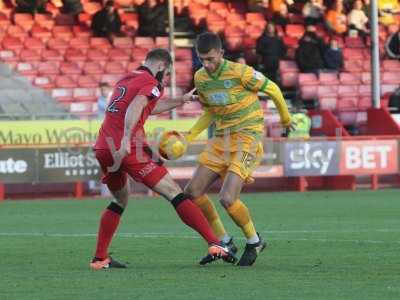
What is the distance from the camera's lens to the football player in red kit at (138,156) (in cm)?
1111

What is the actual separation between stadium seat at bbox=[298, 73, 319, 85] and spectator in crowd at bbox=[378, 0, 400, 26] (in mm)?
4355

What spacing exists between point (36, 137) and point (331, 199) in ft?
18.1

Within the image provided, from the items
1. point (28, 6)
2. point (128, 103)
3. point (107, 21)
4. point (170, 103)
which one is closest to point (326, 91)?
point (107, 21)

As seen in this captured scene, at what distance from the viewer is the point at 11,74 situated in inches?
1069

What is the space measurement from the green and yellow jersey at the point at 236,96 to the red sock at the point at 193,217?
35.7 inches

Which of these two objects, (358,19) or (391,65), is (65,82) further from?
(391,65)

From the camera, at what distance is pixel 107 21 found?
94.7ft

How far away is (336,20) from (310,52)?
2558mm

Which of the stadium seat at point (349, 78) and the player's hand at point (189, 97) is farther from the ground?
the player's hand at point (189, 97)

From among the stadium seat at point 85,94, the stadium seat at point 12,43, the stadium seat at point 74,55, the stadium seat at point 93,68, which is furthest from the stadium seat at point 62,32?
the stadium seat at point 85,94

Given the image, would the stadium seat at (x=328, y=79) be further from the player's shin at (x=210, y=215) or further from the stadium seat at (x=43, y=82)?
the player's shin at (x=210, y=215)

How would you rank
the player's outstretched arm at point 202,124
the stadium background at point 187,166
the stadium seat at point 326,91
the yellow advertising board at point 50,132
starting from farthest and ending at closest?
the stadium seat at point 326,91 < the yellow advertising board at point 50,132 < the player's outstretched arm at point 202,124 < the stadium background at point 187,166

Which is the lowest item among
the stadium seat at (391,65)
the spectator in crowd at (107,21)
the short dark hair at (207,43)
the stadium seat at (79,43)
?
the stadium seat at (391,65)

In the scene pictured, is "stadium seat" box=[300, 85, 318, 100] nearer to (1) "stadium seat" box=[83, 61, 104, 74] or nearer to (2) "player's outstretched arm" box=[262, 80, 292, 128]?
(1) "stadium seat" box=[83, 61, 104, 74]
